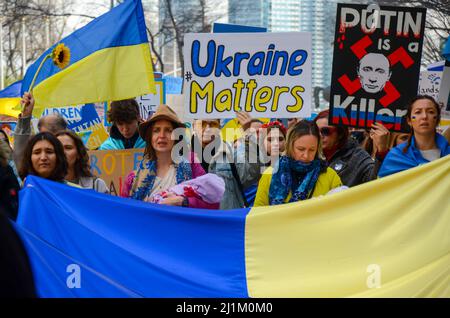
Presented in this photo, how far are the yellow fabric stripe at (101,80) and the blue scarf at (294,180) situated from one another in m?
1.97

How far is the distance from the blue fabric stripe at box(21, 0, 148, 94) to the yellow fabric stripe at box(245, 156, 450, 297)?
2.90 m

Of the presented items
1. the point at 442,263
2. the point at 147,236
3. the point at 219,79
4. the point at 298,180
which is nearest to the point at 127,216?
the point at 147,236

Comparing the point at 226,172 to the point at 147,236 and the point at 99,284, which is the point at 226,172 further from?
the point at 99,284

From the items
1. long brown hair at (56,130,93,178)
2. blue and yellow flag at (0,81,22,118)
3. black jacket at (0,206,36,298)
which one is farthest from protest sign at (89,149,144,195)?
blue and yellow flag at (0,81,22,118)

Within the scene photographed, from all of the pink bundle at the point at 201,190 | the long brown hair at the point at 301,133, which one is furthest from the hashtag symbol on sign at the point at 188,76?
the long brown hair at the point at 301,133

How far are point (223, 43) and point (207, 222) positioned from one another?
2.68m

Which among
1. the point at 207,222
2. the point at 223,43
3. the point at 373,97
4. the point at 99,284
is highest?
the point at 223,43

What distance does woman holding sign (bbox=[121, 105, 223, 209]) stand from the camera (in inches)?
217

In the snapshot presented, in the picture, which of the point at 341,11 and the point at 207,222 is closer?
the point at 207,222

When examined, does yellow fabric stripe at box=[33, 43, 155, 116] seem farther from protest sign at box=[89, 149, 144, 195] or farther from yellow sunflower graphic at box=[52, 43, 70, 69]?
protest sign at box=[89, 149, 144, 195]

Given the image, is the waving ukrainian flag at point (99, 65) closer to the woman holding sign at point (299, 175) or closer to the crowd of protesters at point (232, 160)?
the crowd of protesters at point (232, 160)

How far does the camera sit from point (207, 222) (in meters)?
4.79

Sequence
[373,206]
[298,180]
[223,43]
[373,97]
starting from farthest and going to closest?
1. [223,43]
2. [373,97]
3. [298,180]
4. [373,206]

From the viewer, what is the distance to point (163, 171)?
5781 millimetres
